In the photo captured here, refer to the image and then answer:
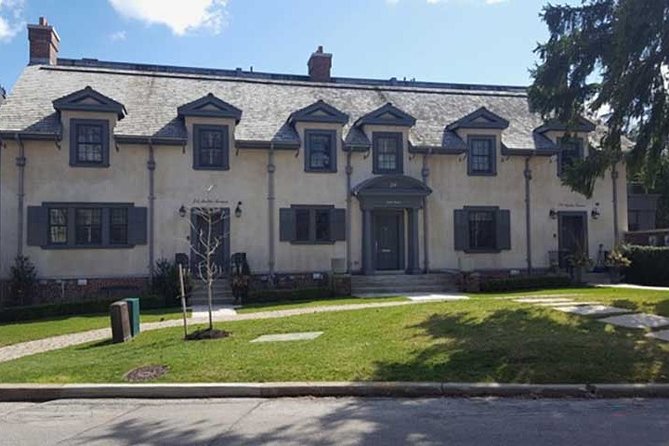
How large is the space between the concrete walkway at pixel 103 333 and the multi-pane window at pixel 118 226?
20.1 feet

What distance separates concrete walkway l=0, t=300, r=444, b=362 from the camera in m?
11.2

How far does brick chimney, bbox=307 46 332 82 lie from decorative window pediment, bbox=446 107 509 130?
8.02 metres

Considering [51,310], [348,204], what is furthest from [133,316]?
[348,204]

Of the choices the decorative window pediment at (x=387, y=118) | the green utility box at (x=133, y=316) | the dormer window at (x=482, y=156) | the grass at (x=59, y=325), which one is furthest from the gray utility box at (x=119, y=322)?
the dormer window at (x=482, y=156)

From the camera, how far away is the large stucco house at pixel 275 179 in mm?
19531

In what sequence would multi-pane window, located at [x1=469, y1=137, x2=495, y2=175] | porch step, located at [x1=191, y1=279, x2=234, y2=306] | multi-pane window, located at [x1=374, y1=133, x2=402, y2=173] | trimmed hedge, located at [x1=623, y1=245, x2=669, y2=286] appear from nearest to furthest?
porch step, located at [x1=191, y1=279, x2=234, y2=306] < trimmed hedge, located at [x1=623, y1=245, x2=669, y2=286] < multi-pane window, located at [x1=374, y1=133, x2=402, y2=173] < multi-pane window, located at [x1=469, y1=137, x2=495, y2=175]

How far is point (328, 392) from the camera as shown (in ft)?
24.4

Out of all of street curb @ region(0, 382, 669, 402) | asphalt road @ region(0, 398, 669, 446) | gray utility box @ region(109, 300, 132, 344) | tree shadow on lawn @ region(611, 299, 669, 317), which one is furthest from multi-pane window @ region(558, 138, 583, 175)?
gray utility box @ region(109, 300, 132, 344)

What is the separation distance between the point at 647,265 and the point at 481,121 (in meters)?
8.22

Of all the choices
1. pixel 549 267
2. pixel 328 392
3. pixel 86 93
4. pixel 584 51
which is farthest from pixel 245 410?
pixel 549 267

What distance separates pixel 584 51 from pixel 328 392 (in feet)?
40.9

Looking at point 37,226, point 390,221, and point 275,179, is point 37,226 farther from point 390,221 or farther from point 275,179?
point 390,221

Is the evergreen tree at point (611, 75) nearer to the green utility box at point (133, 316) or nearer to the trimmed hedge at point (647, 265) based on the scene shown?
the trimmed hedge at point (647, 265)

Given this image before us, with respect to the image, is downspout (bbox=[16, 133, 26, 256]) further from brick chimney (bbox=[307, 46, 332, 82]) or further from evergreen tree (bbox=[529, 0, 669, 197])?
evergreen tree (bbox=[529, 0, 669, 197])
